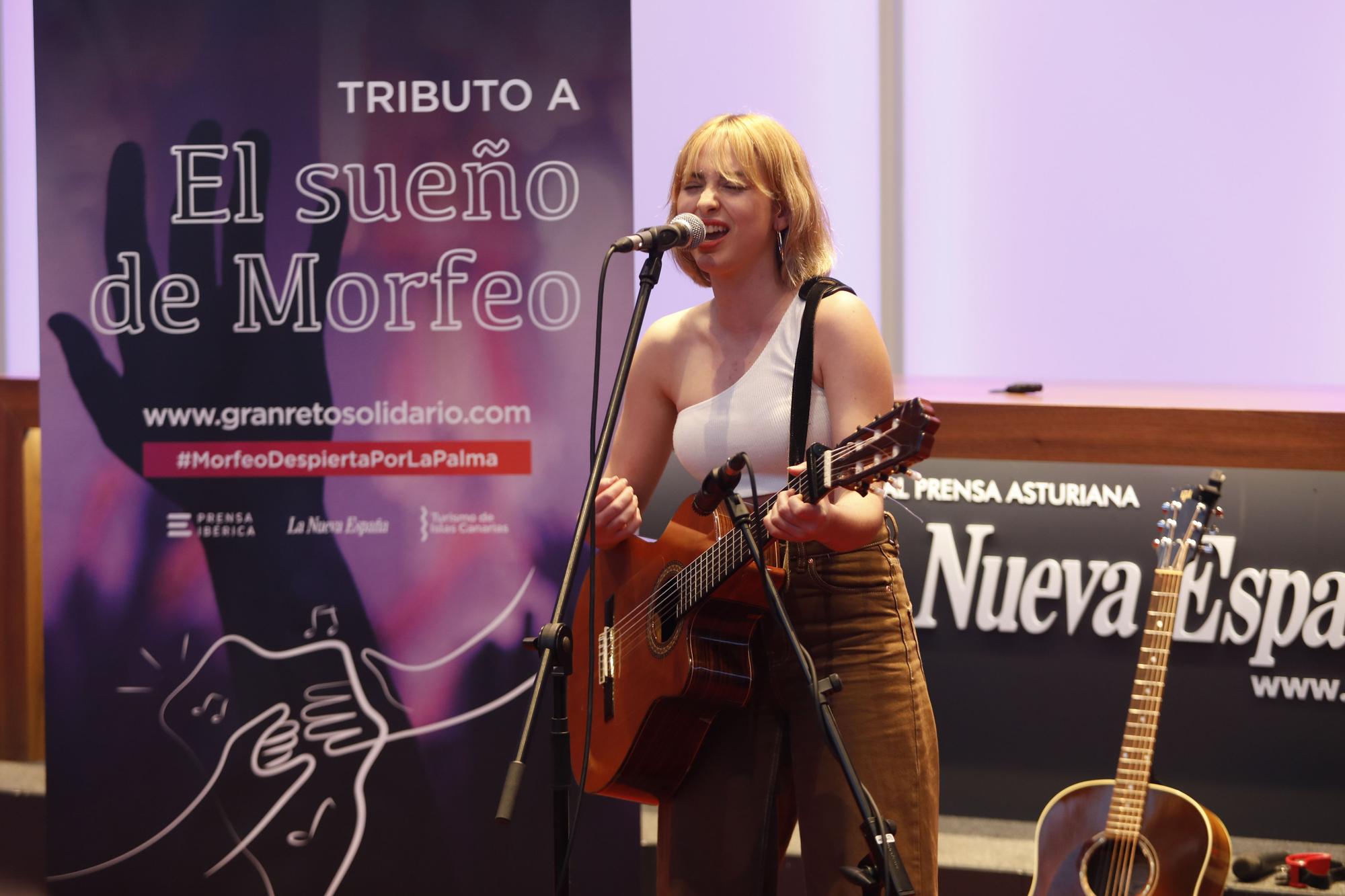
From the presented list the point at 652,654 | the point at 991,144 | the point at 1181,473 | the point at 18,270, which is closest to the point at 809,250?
the point at 652,654

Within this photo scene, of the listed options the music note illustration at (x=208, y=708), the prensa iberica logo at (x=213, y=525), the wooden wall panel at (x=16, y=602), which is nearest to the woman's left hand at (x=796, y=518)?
the prensa iberica logo at (x=213, y=525)

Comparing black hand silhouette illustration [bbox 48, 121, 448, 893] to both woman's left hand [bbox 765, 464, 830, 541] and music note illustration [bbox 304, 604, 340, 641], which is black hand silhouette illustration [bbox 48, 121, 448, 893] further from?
woman's left hand [bbox 765, 464, 830, 541]

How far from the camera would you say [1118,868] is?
2594mm

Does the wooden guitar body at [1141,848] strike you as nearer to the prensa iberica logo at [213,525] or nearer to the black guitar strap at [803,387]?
the black guitar strap at [803,387]

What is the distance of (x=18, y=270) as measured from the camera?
454 centimetres

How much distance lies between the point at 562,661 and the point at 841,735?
466 millimetres

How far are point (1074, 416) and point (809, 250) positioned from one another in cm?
140

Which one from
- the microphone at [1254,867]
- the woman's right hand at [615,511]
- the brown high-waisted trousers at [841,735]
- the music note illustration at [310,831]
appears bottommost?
the microphone at [1254,867]

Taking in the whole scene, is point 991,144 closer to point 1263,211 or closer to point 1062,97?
point 1062,97

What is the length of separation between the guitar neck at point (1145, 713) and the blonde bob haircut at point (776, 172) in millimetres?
1206

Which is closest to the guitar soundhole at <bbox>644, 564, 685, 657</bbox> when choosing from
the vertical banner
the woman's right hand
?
the woman's right hand

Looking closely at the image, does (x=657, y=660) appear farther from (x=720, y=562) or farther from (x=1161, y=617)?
(x=1161, y=617)

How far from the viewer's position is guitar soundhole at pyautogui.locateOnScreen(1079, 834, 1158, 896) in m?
2.58

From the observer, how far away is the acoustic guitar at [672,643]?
189 centimetres
